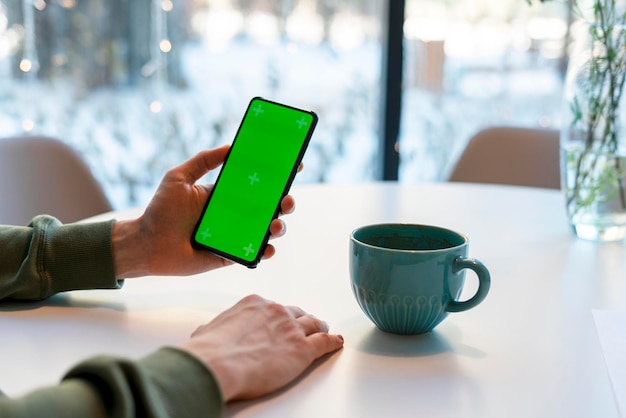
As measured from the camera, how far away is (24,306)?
88 centimetres

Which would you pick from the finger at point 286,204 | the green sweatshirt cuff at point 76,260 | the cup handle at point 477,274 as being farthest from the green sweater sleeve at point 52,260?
the cup handle at point 477,274

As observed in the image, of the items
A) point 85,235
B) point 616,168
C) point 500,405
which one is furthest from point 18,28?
point 500,405

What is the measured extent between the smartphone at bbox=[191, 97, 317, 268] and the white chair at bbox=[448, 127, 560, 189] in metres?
1.11

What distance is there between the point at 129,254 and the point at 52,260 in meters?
0.09

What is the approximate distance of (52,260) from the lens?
0.89 metres

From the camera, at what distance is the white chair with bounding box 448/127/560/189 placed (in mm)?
1908

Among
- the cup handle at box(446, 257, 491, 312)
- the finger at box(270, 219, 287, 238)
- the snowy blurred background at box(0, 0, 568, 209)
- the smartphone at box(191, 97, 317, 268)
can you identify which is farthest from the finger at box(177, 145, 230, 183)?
the snowy blurred background at box(0, 0, 568, 209)

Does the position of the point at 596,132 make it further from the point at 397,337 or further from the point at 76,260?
the point at 76,260

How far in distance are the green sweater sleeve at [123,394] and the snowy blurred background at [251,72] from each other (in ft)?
7.03

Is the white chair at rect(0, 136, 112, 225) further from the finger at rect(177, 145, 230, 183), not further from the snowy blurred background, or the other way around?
the snowy blurred background

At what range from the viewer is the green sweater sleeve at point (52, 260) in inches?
34.5

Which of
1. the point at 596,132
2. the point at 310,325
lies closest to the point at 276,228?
the point at 310,325

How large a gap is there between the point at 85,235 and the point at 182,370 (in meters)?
0.36

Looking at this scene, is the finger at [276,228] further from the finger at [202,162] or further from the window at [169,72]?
the window at [169,72]
